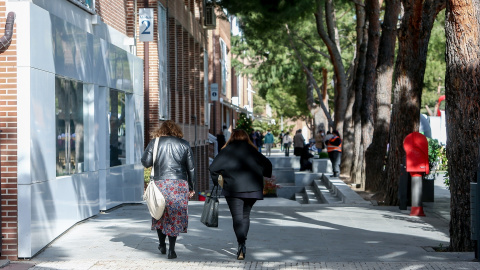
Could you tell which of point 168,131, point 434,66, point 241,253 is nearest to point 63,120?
point 168,131

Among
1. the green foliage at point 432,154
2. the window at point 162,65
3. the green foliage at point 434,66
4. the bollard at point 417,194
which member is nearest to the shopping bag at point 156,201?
the bollard at point 417,194

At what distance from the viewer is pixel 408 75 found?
1678 cm

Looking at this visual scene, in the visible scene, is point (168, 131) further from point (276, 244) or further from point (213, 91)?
point (213, 91)

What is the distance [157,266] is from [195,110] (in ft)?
77.2

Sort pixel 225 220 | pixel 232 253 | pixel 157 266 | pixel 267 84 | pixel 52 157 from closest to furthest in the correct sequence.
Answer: pixel 157 266, pixel 232 253, pixel 52 157, pixel 225 220, pixel 267 84

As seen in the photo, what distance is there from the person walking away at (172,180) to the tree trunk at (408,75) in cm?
733

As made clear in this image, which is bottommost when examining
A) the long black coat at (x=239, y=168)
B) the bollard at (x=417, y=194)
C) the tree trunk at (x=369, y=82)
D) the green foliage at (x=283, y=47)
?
the bollard at (x=417, y=194)

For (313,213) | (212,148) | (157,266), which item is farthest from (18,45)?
(212,148)

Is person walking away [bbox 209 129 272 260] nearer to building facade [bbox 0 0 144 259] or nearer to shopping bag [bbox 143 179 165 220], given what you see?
shopping bag [bbox 143 179 165 220]

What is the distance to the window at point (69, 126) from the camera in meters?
11.9

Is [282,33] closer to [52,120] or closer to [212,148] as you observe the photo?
[212,148]

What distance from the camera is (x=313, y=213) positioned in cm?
1603

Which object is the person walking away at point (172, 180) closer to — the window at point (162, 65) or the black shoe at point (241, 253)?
the black shoe at point (241, 253)

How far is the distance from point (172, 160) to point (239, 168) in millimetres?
738
